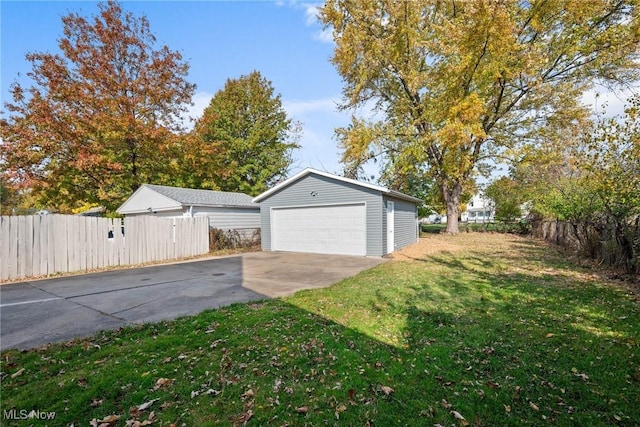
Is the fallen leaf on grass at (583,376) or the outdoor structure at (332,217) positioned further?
the outdoor structure at (332,217)

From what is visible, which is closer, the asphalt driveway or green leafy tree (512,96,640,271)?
the asphalt driveway

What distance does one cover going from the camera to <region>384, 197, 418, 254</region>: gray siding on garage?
45.0 feet

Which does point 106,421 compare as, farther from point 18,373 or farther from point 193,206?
point 193,206

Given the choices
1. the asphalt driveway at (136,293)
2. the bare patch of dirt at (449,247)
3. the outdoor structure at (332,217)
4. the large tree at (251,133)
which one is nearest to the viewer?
the asphalt driveway at (136,293)

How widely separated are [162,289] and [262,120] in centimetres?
2345

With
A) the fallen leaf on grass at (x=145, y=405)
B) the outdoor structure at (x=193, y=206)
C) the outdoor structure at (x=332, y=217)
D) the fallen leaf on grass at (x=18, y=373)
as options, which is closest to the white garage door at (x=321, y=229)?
the outdoor structure at (x=332, y=217)

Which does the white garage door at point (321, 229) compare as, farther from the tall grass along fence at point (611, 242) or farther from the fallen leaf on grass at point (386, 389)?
the fallen leaf on grass at point (386, 389)

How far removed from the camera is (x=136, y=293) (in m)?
6.52

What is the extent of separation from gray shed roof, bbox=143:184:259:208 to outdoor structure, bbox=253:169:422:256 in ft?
10.3

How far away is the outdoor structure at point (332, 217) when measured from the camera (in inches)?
467

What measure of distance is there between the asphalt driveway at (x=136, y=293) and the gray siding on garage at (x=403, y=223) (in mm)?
3904

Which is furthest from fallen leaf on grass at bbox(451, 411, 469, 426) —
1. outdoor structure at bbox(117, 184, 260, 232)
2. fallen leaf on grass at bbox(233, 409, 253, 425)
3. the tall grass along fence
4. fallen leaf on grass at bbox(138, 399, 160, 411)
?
outdoor structure at bbox(117, 184, 260, 232)

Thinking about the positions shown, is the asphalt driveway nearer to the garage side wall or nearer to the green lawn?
the green lawn

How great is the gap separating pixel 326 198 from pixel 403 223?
15.8 ft
